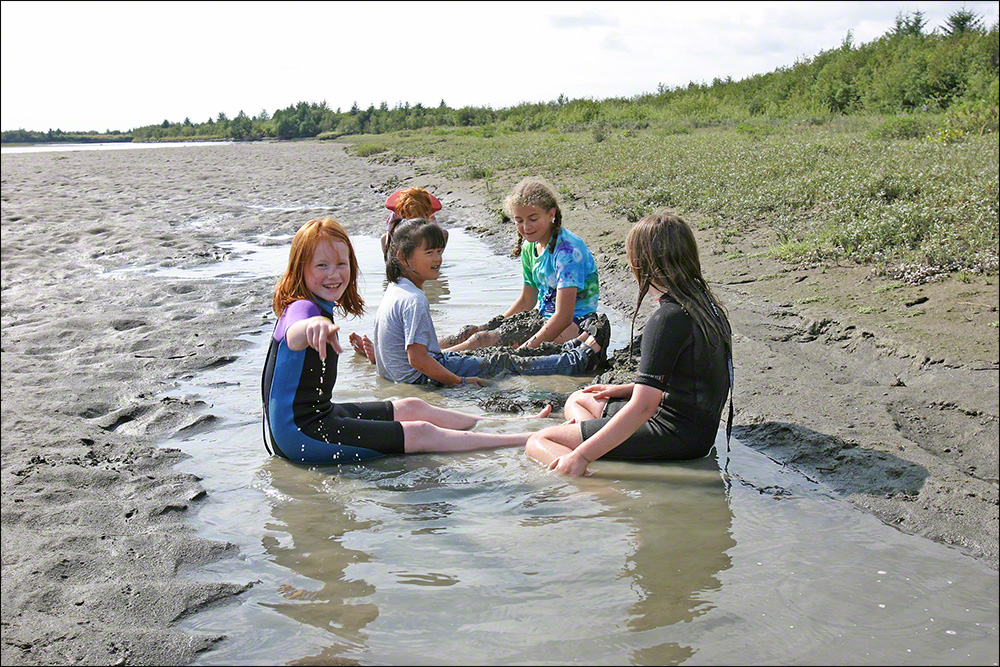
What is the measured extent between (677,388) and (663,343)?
1.04 ft

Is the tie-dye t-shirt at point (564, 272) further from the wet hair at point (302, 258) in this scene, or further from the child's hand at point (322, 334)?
the child's hand at point (322, 334)

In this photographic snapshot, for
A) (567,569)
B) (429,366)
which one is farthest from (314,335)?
(429,366)

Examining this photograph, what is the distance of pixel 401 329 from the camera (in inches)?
239

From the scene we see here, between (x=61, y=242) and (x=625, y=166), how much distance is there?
976 cm

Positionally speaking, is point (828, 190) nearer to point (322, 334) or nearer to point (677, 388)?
point (677, 388)

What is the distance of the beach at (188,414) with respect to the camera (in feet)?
10.7

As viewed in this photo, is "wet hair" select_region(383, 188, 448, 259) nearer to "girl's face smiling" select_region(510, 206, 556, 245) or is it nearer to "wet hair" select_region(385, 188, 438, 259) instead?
"wet hair" select_region(385, 188, 438, 259)

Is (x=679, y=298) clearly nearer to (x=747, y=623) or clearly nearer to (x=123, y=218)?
(x=747, y=623)

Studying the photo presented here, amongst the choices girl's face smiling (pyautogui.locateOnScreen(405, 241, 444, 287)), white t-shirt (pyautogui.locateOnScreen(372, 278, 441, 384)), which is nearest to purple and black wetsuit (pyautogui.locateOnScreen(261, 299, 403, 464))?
white t-shirt (pyautogui.locateOnScreen(372, 278, 441, 384))

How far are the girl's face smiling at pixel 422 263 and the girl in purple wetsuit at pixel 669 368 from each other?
6.24 ft

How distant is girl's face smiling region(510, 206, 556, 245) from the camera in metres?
6.35

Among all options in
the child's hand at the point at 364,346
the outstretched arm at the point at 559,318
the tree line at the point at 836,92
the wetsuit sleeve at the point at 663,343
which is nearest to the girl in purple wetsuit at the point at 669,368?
the wetsuit sleeve at the point at 663,343

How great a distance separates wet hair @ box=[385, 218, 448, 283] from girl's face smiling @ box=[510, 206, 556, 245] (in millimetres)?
669

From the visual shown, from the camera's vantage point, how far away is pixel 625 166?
16.2m
